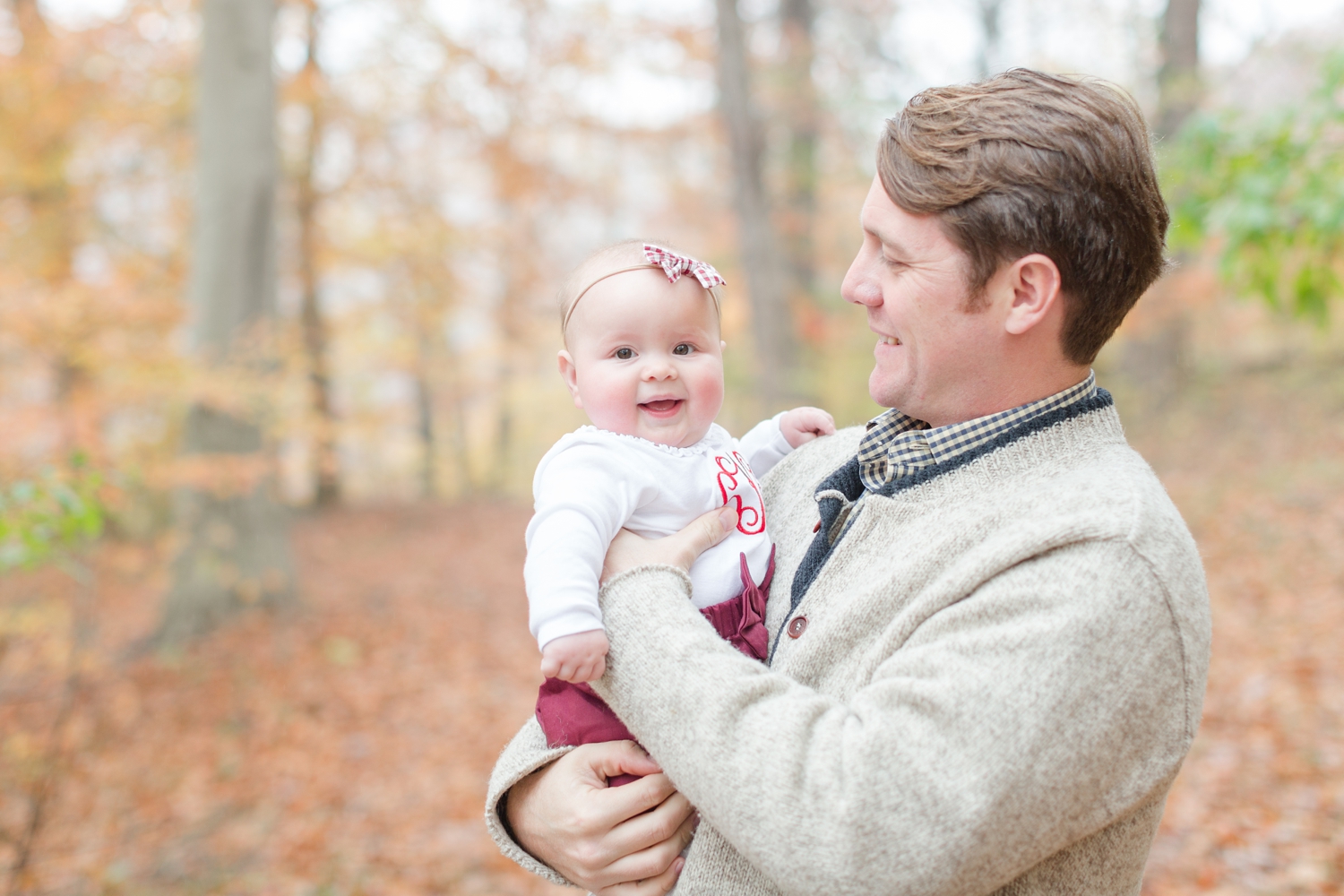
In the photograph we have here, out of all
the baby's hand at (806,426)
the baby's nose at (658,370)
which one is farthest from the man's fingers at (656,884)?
the baby's hand at (806,426)

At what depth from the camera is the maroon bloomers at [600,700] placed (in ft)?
5.62

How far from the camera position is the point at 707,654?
1.43 m

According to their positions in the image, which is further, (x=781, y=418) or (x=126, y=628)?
(x=126, y=628)

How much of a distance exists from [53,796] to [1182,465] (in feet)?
34.7

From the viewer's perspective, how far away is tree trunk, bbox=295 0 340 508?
11.6 m

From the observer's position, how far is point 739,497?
1918mm

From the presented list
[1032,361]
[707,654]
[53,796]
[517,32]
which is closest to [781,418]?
[1032,361]

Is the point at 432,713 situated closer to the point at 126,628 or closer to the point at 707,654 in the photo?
the point at 126,628

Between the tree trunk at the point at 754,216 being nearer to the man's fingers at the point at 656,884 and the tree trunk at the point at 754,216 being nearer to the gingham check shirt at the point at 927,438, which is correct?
the gingham check shirt at the point at 927,438

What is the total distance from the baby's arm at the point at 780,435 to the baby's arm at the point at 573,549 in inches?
23.4

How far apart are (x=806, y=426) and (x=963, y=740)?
44.4 inches

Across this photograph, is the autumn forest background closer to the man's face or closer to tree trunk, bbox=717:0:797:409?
tree trunk, bbox=717:0:797:409

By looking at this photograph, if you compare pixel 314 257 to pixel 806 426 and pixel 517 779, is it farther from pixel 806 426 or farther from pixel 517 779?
pixel 517 779

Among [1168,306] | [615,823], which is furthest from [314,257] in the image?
[615,823]
